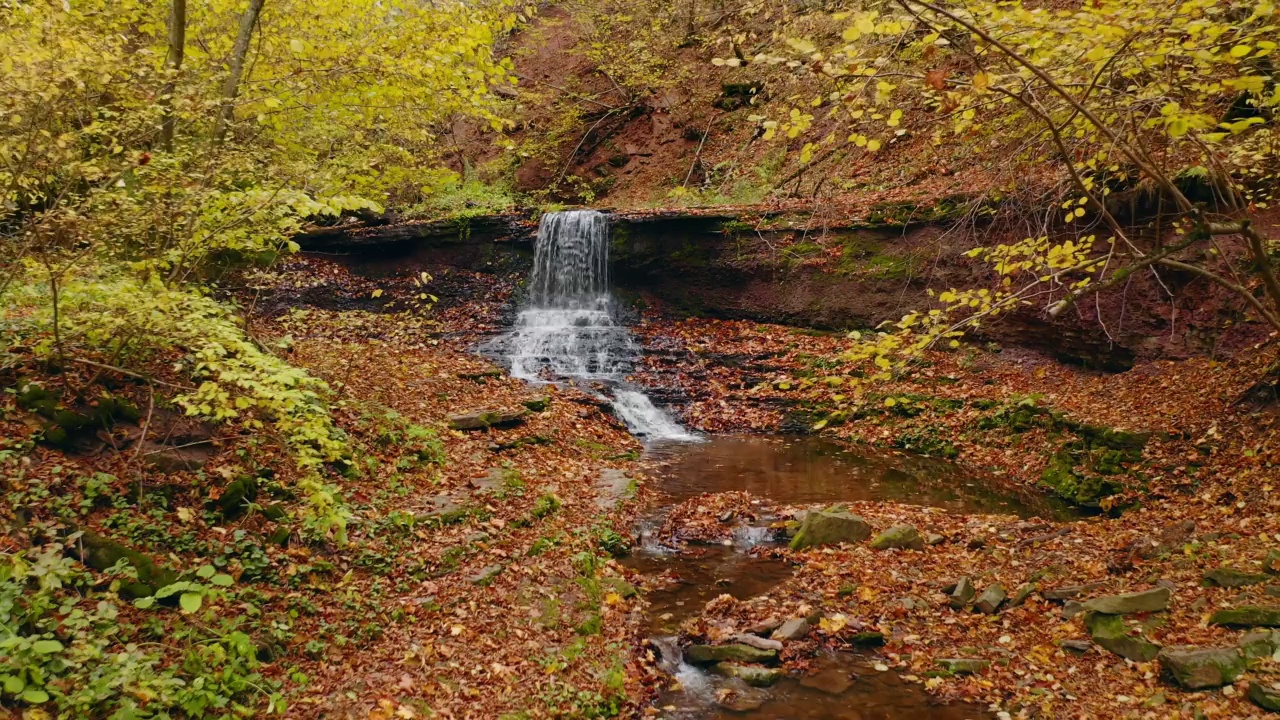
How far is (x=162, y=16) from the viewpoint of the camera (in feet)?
29.3

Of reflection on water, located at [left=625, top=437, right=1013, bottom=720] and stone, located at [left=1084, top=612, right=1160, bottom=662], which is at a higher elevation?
stone, located at [left=1084, top=612, right=1160, bottom=662]

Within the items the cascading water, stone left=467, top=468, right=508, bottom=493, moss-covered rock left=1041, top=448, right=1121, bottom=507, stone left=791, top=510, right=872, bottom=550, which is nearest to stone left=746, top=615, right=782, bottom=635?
stone left=791, top=510, right=872, bottom=550

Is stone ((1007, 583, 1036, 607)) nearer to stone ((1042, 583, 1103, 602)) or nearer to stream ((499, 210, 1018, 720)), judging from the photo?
stone ((1042, 583, 1103, 602))

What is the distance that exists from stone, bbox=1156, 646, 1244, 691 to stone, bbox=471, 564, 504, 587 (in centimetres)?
490

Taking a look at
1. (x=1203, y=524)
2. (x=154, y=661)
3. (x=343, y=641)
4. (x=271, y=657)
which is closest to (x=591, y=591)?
(x=343, y=641)

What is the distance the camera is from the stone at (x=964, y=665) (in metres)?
5.01

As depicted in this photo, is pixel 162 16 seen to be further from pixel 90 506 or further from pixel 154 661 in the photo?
pixel 154 661

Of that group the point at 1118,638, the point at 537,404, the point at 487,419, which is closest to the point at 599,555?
the point at 487,419

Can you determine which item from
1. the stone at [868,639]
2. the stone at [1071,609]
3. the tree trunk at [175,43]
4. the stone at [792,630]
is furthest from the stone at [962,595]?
the tree trunk at [175,43]

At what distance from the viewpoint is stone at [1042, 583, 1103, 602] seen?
566 cm

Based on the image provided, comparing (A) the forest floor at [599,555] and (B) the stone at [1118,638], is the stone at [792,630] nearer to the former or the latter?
(A) the forest floor at [599,555]

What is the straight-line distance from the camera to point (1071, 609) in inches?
213

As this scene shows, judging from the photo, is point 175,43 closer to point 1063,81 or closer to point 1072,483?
point 1063,81

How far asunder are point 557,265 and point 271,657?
48.4 ft
